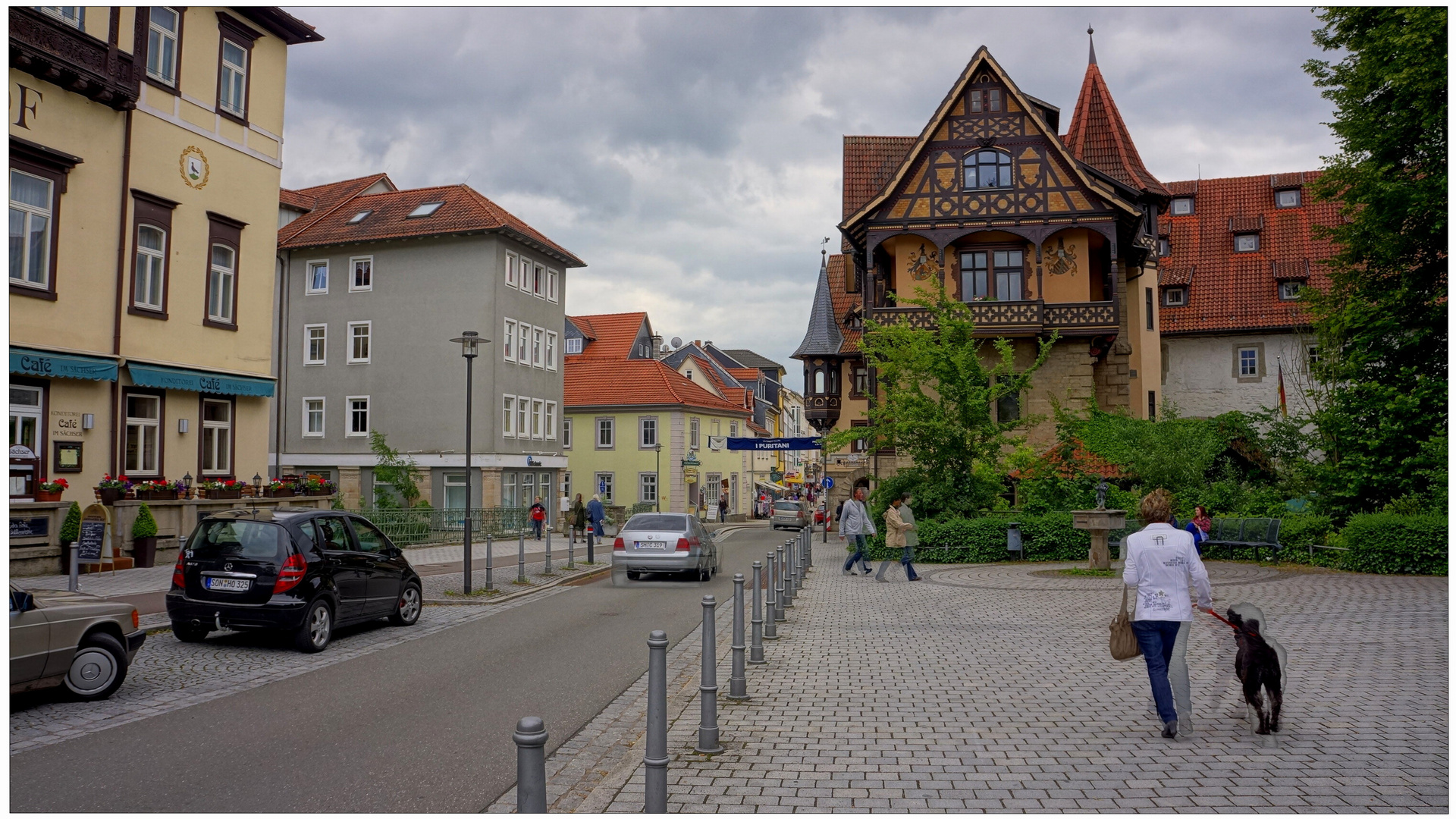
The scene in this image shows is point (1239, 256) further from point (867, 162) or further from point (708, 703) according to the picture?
point (708, 703)

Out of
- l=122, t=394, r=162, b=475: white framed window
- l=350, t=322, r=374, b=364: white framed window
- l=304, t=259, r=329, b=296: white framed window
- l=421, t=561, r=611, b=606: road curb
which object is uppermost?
l=304, t=259, r=329, b=296: white framed window

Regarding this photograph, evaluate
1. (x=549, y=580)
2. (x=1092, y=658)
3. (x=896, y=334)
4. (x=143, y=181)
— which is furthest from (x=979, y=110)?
(x=1092, y=658)

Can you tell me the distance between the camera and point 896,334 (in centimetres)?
2602

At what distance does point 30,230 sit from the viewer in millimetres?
19078

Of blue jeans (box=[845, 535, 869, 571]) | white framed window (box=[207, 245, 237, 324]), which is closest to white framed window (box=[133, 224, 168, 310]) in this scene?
white framed window (box=[207, 245, 237, 324])

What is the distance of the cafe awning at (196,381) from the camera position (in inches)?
838

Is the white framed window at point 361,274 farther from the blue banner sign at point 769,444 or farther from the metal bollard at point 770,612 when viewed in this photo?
the metal bollard at point 770,612

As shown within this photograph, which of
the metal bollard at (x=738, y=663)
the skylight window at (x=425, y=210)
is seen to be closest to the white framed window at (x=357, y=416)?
the skylight window at (x=425, y=210)

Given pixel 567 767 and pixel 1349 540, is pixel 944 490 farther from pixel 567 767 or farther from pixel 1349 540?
pixel 567 767

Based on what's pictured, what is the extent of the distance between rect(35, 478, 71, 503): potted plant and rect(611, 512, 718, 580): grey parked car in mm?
9608

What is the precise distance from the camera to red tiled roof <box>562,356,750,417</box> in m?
59.3

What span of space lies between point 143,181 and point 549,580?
38.0ft

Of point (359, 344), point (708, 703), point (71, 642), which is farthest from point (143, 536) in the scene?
point (359, 344)

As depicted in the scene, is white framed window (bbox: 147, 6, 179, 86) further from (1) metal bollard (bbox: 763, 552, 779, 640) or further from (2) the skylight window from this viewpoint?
(2) the skylight window
